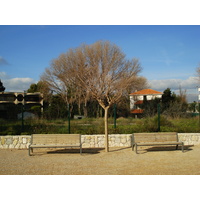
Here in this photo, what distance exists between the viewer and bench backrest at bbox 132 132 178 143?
977 centimetres

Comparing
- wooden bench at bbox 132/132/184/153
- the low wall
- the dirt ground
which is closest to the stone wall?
the low wall

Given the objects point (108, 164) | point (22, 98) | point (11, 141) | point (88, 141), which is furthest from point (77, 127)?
point (22, 98)

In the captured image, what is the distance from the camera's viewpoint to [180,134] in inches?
461

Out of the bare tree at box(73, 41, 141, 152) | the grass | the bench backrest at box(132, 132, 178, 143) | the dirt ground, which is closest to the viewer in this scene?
the dirt ground

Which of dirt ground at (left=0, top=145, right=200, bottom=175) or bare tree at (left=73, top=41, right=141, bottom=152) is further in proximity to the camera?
bare tree at (left=73, top=41, right=141, bottom=152)

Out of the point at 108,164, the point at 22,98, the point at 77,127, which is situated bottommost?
the point at 108,164

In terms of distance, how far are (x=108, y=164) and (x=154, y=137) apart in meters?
3.09

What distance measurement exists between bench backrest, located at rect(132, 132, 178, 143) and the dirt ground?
52 centimetres

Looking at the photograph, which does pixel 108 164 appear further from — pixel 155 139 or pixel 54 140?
pixel 155 139

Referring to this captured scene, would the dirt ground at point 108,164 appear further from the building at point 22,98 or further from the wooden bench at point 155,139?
the building at point 22,98

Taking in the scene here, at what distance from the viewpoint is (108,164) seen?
7.54 m

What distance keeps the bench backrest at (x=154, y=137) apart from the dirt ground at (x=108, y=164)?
20.7 inches

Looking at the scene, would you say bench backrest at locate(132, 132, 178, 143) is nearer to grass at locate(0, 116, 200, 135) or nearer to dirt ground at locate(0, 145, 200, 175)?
dirt ground at locate(0, 145, 200, 175)
